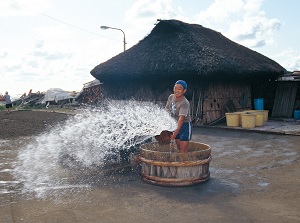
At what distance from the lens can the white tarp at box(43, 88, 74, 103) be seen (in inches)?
1567

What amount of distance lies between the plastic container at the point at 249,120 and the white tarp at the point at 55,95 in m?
29.3

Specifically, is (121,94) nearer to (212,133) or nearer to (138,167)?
(212,133)

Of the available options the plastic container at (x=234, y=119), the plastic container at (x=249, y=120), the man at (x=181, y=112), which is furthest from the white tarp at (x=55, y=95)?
the man at (x=181, y=112)

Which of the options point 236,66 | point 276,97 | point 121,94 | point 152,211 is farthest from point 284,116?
point 152,211

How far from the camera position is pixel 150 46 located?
58.3 ft

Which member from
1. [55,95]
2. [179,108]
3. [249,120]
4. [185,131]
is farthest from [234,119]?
[55,95]

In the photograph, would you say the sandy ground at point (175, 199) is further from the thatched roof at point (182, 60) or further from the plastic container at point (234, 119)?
the thatched roof at point (182, 60)

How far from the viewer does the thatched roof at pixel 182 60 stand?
591 inches

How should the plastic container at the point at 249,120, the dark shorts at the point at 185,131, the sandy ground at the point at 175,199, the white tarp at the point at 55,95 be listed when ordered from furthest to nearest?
the white tarp at the point at 55,95 < the plastic container at the point at 249,120 < the dark shorts at the point at 185,131 < the sandy ground at the point at 175,199

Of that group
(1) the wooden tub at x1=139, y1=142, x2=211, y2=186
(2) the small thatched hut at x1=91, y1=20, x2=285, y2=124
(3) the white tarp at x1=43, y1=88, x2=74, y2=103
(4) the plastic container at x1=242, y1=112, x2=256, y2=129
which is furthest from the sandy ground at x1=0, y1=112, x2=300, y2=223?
(3) the white tarp at x1=43, y1=88, x2=74, y2=103

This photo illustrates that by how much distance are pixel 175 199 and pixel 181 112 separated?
1.67 metres

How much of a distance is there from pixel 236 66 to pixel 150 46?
16.4 ft

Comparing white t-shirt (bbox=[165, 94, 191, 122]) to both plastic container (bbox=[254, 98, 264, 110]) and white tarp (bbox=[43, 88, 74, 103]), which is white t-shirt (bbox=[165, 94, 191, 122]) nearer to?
plastic container (bbox=[254, 98, 264, 110])

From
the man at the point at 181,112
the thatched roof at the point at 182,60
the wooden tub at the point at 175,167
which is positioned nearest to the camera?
the wooden tub at the point at 175,167
